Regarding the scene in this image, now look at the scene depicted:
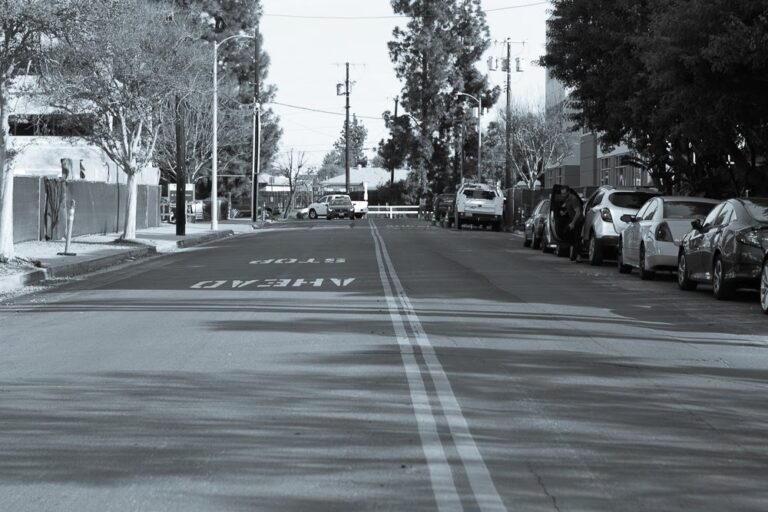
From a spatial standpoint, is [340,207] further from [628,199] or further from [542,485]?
[542,485]

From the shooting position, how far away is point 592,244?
27250 mm

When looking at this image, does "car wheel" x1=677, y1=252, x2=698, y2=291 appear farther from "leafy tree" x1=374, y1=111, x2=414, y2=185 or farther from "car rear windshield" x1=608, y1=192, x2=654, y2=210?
"leafy tree" x1=374, y1=111, x2=414, y2=185

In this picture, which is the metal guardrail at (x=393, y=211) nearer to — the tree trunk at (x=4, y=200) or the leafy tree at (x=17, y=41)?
the tree trunk at (x=4, y=200)

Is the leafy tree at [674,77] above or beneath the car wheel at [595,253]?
above

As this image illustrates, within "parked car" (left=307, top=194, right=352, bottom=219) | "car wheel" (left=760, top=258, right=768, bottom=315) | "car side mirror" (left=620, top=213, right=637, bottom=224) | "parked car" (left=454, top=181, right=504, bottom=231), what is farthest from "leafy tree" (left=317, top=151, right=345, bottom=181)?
"car wheel" (left=760, top=258, right=768, bottom=315)

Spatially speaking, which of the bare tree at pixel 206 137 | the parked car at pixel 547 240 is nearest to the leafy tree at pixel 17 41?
the parked car at pixel 547 240

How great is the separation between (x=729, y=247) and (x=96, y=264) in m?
15.4

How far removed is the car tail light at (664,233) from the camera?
21797 millimetres

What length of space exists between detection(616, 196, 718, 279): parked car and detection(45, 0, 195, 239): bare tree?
13931 mm

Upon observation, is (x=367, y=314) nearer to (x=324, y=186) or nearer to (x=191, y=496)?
(x=191, y=496)

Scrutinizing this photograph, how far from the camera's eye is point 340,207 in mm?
78250

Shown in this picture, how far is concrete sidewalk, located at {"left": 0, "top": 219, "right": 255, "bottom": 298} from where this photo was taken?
74.2 ft

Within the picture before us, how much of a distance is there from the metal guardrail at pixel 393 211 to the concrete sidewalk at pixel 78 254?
4653 cm

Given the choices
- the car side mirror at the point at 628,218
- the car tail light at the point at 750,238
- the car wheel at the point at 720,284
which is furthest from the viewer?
the car side mirror at the point at 628,218
